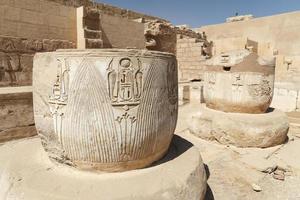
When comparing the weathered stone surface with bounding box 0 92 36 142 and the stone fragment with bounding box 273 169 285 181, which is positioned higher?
the weathered stone surface with bounding box 0 92 36 142

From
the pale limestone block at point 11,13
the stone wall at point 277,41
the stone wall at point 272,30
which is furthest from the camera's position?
the stone wall at point 272,30

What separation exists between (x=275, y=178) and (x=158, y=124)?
2189 millimetres

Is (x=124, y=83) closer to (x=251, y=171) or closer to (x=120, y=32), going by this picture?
(x=251, y=171)

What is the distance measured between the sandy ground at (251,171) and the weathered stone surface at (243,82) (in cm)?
75

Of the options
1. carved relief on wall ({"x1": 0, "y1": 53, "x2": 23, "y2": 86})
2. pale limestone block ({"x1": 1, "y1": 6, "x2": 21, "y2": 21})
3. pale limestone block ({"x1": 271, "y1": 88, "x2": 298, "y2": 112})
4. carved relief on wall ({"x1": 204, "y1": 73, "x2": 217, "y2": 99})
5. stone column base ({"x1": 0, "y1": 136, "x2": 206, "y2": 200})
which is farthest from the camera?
pale limestone block ({"x1": 271, "y1": 88, "x2": 298, "y2": 112})

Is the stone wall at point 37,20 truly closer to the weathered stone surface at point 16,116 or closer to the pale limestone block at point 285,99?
the weathered stone surface at point 16,116

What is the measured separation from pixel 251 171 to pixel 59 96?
2.72m

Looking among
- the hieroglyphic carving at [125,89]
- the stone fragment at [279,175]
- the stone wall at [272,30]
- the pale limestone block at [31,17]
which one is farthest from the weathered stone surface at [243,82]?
the stone wall at [272,30]

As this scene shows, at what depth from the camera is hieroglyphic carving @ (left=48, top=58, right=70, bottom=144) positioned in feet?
5.63

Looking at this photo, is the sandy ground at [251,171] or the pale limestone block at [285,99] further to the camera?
the pale limestone block at [285,99]

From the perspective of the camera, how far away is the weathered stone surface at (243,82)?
399 cm

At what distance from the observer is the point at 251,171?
321 centimetres

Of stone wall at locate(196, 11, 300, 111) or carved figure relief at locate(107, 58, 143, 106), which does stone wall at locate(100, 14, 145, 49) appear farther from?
carved figure relief at locate(107, 58, 143, 106)

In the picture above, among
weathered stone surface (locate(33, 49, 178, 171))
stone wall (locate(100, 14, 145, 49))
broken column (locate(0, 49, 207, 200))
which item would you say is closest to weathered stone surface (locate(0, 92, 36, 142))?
broken column (locate(0, 49, 207, 200))
